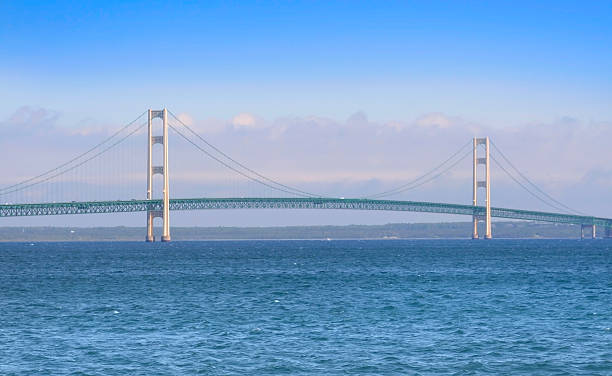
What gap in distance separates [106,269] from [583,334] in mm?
48830

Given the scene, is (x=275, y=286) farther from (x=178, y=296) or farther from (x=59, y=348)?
(x=59, y=348)

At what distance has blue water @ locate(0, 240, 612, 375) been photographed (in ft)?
82.2

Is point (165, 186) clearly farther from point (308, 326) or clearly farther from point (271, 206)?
point (308, 326)

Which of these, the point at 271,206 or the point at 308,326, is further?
the point at 271,206

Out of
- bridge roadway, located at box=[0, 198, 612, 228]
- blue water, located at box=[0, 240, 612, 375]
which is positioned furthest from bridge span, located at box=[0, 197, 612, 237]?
blue water, located at box=[0, 240, 612, 375]

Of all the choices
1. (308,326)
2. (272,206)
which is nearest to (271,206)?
(272,206)

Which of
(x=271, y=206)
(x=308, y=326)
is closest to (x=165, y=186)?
(x=271, y=206)

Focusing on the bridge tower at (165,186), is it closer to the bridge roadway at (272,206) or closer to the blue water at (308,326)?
the bridge roadway at (272,206)

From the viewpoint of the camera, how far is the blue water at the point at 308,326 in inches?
986

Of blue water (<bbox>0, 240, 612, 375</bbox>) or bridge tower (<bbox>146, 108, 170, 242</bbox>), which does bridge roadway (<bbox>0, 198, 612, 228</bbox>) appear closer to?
bridge tower (<bbox>146, 108, 170, 242</bbox>)

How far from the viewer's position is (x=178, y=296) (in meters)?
44.8

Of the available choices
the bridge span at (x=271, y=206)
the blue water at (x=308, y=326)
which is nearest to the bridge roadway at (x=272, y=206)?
the bridge span at (x=271, y=206)

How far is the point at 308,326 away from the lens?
3250 centimetres

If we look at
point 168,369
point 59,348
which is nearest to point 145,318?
point 59,348
